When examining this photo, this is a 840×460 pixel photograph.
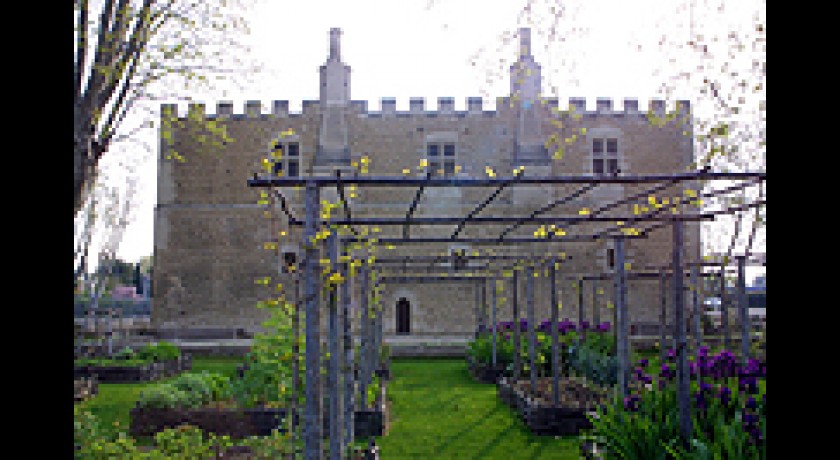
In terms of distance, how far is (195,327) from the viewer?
20328 millimetres

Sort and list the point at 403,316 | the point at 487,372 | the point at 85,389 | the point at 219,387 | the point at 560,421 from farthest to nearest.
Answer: the point at 403,316 → the point at 487,372 → the point at 85,389 → the point at 219,387 → the point at 560,421

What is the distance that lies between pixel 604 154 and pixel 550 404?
1387 centimetres

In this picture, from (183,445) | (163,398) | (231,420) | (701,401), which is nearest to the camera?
(701,401)

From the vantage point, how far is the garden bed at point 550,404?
26.7ft

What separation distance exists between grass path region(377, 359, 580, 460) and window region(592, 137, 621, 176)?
34.6ft

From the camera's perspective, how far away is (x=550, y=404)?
8625 millimetres

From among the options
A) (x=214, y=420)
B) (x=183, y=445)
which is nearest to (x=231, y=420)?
(x=214, y=420)

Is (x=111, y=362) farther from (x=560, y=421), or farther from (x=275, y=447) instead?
(x=560, y=421)

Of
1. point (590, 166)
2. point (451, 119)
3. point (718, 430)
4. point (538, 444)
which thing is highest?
point (451, 119)

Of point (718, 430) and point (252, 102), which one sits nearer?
point (718, 430)

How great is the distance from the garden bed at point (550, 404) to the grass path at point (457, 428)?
5.4 inches

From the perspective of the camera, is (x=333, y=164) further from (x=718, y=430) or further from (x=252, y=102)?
(x=718, y=430)
